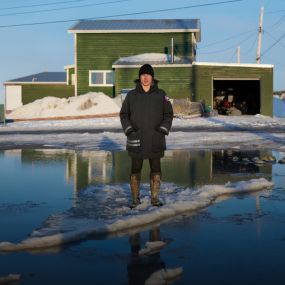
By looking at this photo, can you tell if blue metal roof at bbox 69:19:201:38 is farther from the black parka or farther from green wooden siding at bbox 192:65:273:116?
the black parka

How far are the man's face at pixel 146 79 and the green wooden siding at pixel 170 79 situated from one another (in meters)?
30.2

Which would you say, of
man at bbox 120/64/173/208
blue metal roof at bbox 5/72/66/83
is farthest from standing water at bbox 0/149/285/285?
blue metal roof at bbox 5/72/66/83

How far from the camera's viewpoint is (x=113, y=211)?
20.6ft

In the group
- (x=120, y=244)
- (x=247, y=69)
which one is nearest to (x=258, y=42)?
(x=247, y=69)

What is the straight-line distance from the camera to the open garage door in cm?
4278

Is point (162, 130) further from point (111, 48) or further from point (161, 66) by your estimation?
point (111, 48)

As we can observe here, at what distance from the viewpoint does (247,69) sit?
3678 cm

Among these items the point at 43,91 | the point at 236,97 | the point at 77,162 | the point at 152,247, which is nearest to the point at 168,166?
the point at 77,162

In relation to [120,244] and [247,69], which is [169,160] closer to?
[120,244]

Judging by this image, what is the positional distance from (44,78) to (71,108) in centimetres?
2063

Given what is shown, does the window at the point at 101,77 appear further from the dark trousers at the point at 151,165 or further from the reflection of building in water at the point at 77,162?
the dark trousers at the point at 151,165

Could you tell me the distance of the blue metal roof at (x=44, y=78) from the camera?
51719 millimetres

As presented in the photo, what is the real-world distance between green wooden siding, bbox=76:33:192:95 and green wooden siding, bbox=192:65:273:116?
4.01m

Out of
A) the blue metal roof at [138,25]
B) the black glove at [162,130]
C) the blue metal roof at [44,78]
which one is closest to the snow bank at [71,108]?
the blue metal roof at [138,25]
